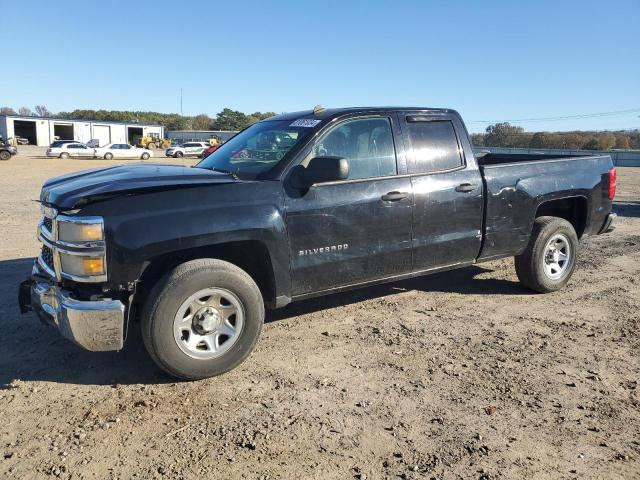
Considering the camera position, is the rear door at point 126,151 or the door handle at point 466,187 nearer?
the door handle at point 466,187

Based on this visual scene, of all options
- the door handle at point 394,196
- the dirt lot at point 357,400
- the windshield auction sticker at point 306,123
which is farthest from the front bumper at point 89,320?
the door handle at point 394,196

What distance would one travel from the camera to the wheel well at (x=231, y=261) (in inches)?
147

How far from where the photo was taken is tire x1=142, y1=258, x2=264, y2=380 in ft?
11.5

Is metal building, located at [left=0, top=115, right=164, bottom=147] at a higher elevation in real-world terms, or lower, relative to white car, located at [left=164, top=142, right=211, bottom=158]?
higher

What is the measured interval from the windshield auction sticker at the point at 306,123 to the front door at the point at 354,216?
0.53 ft

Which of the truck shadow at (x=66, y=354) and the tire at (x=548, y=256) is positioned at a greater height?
the tire at (x=548, y=256)

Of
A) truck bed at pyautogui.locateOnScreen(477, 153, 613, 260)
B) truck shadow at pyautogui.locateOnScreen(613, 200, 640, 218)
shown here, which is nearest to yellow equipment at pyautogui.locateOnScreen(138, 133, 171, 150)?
truck shadow at pyautogui.locateOnScreen(613, 200, 640, 218)

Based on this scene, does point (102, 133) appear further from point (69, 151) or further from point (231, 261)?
point (231, 261)

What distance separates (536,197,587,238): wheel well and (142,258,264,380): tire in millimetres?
3807

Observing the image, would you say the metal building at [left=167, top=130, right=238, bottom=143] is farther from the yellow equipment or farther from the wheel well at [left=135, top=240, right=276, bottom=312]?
the wheel well at [left=135, top=240, right=276, bottom=312]

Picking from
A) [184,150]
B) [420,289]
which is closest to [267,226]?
[420,289]

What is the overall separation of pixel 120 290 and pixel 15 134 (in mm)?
88008

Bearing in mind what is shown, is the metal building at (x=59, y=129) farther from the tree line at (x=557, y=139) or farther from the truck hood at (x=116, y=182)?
the truck hood at (x=116, y=182)

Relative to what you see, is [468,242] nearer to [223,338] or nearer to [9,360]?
[223,338]
